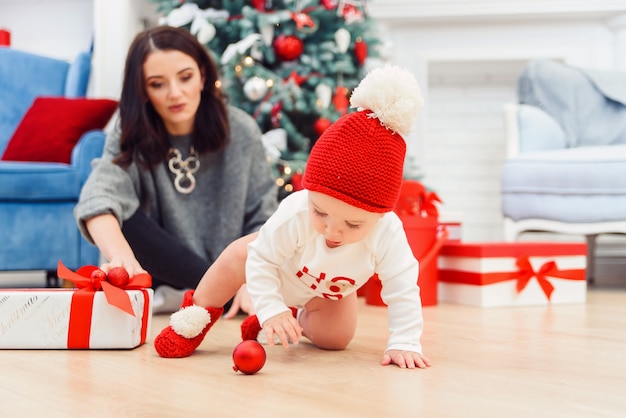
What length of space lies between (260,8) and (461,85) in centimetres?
132

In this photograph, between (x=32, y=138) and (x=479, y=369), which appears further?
(x=32, y=138)

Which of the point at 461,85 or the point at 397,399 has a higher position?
the point at 461,85

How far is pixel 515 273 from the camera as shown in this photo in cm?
203

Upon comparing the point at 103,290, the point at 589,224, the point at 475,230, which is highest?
the point at 103,290

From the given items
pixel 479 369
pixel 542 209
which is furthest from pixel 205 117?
pixel 542 209

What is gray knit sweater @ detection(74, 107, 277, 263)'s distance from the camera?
1.79m

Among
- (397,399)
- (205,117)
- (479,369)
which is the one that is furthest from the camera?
(205,117)

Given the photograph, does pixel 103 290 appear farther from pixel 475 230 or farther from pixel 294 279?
pixel 475 230

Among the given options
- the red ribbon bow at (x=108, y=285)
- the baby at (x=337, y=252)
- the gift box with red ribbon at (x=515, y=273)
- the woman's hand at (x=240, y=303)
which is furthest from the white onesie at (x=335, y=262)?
the gift box with red ribbon at (x=515, y=273)

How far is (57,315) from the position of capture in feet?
4.06

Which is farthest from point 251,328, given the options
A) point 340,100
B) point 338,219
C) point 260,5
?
point 260,5

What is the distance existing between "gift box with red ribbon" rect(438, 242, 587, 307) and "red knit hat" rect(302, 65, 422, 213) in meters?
1.03

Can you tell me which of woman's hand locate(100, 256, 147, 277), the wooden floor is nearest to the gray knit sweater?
woman's hand locate(100, 256, 147, 277)

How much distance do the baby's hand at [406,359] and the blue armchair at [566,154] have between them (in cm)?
142
